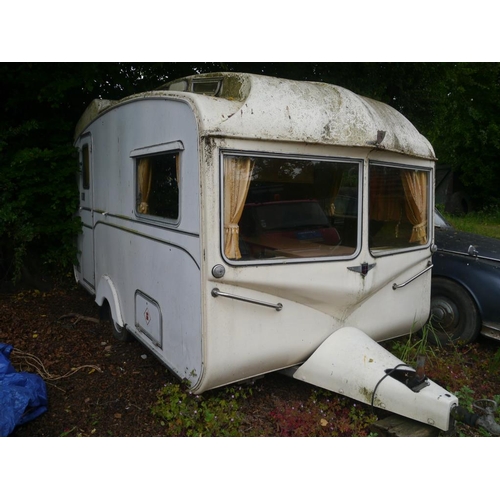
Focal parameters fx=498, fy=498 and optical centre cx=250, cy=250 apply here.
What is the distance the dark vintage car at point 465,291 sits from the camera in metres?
5.16

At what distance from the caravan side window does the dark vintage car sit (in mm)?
3218

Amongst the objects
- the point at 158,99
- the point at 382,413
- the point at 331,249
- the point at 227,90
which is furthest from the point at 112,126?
the point at 382,413

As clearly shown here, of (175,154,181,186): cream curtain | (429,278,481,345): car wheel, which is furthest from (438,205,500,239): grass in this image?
(175,154,181,186): cream curtain

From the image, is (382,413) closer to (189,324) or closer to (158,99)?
(189,324)

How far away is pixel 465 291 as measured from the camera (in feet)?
17.5

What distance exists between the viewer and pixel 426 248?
15.9ft

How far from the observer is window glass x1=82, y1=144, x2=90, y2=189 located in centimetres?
645

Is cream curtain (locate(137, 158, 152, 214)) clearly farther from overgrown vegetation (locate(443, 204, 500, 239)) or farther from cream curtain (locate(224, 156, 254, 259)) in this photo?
overgrown vegetation (locate(443, 204, 500, 239))

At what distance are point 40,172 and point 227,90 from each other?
13.2 ft

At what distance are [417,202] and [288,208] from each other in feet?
5.07

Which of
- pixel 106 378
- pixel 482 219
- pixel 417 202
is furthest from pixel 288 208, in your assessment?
pixel 482 219

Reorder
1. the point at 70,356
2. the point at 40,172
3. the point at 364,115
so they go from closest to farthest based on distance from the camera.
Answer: the point at 364,115 < the point at 70,356 < the point at 40,172

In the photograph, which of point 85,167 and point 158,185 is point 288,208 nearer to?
point 158,185

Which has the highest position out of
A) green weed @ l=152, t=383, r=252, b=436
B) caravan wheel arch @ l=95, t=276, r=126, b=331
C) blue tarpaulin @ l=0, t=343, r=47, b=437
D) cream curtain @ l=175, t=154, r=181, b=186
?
cream curtain @ l=175, t=154, r=181, b=186
